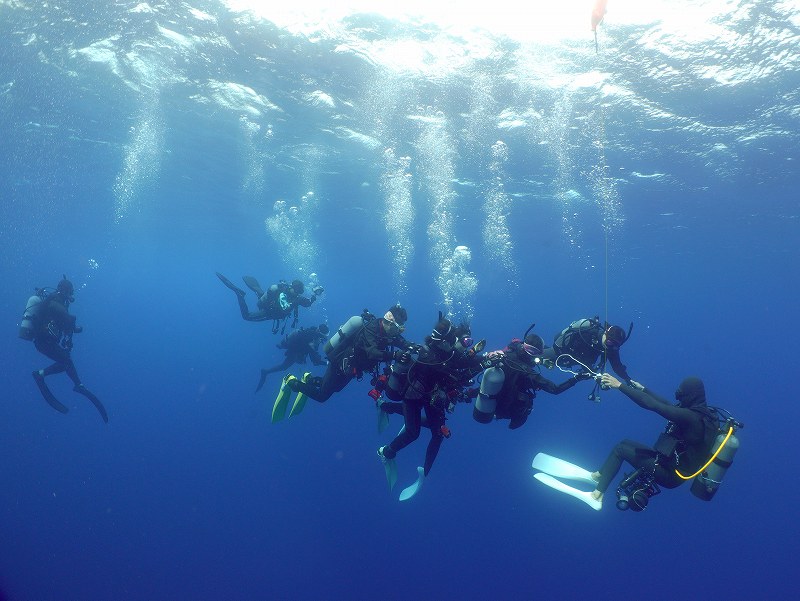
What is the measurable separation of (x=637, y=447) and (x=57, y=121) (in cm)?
3105

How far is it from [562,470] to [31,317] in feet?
45.7

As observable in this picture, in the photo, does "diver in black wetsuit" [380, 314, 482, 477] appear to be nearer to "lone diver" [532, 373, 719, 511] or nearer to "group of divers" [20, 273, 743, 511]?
"group of divers" [20, 273, 743, 511]

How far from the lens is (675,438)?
267 inches

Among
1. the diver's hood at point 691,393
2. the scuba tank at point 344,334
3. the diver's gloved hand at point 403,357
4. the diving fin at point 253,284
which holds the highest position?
the diver's hood at point 691,393

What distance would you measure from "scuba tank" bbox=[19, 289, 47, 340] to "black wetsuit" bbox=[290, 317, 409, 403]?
7950 mm

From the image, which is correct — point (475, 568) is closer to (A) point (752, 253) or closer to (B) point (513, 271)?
(A) point (752, 253)

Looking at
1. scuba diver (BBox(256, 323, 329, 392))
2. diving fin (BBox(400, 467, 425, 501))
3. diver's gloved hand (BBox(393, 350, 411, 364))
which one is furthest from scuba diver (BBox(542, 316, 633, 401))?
scuba diver (BBox(256, 323, 329, 392))

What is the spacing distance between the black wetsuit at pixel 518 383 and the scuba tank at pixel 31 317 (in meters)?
12.5

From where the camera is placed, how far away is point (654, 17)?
11.0 meters

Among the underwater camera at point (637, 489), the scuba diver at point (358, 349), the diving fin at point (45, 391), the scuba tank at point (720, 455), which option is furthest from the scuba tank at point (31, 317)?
the scuba tank at point (720, 455)

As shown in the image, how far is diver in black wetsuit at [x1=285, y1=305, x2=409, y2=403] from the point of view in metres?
7.90

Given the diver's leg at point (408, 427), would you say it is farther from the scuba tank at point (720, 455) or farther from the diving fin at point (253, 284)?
the diving fin at point (253, 284)

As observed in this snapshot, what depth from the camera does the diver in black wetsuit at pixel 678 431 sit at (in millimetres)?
6410

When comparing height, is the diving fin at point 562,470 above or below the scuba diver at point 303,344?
above
